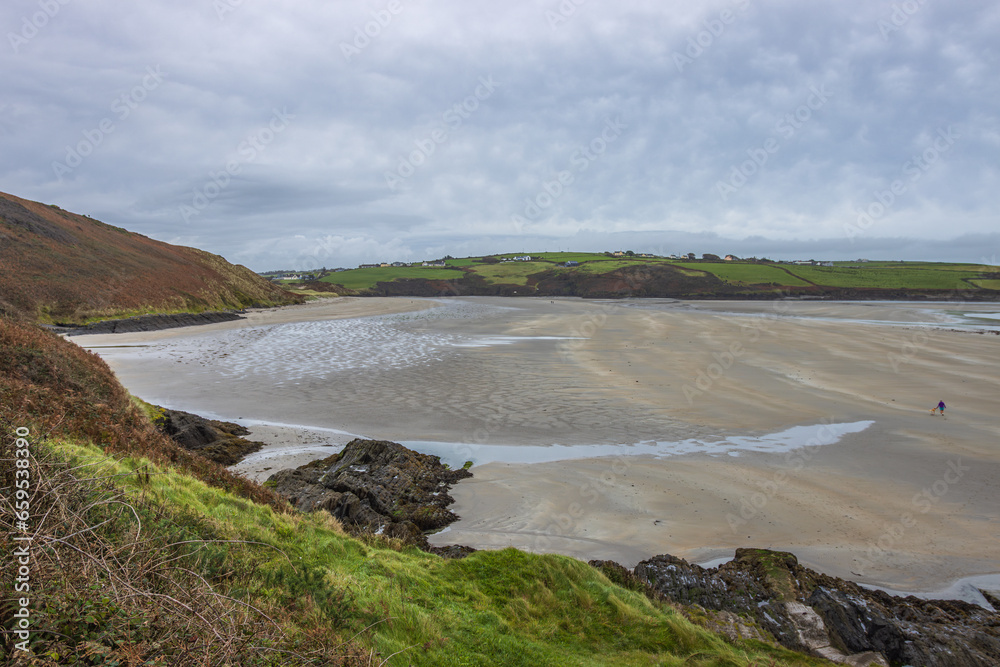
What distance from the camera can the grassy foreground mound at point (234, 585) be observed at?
3.11 m

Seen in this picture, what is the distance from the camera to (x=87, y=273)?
45312 mm

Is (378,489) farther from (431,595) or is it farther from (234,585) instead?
(234,585)

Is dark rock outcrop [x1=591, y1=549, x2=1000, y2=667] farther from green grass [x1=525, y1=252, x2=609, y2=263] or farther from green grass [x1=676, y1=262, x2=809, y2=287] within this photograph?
green grass [x1=525, y1=252, x2=609, y2=263]

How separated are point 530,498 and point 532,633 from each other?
5.38 meters

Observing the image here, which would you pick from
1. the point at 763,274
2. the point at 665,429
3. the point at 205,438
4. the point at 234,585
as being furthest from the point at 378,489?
the point at 763,274

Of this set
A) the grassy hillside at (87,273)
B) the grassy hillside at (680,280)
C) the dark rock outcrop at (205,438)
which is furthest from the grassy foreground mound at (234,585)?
the grassy hillside at (680,280)

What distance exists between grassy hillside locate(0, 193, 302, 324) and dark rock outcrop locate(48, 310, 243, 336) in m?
1.69

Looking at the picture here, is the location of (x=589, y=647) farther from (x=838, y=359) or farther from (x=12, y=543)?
(x=838, y=359)

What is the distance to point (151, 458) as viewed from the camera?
7.29m

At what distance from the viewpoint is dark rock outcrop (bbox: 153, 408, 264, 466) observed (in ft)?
40.1

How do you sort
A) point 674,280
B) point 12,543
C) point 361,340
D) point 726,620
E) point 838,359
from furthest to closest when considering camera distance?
1. point 674,280
2. point 361,340
3. point 838,359
4. point 726,620
5. point 12,543

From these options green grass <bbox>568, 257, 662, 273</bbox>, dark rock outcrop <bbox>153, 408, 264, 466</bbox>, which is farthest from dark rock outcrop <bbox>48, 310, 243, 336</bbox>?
green grass <bbox>568, 257, 662, 273</bbox>

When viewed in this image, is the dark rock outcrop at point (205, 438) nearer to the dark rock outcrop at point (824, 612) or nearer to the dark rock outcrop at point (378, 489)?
the dark rock outcrop at point (378, 489)

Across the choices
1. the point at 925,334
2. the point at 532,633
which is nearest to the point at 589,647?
the point at 532,633
